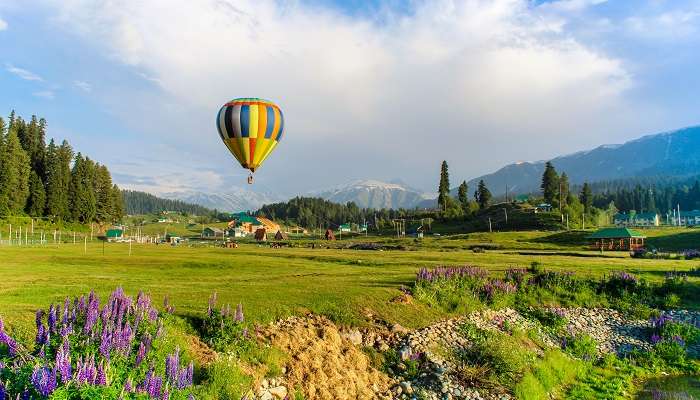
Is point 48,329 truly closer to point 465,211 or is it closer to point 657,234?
point 657,234

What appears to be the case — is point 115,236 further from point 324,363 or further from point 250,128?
point 324,363

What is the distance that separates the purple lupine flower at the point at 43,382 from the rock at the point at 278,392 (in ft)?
24.2

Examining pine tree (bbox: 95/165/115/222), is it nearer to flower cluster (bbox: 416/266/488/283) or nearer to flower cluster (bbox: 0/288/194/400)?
flower cluster (bbox: 416/266/488/283)

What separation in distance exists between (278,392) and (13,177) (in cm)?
11795

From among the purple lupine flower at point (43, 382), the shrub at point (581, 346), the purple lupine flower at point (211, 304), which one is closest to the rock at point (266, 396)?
the purple lupine flower at point (211, 304)

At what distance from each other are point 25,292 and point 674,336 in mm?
33934

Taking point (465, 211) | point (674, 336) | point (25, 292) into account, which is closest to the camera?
point (25, 292)

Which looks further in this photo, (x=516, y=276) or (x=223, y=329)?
(x=516, y=276)

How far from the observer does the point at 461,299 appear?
85.0 feet

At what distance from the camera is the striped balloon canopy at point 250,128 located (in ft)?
136

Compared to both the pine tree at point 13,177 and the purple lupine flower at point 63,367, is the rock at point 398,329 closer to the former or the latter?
the purple lupine flower at point 63,367

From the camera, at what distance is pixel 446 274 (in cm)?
2906

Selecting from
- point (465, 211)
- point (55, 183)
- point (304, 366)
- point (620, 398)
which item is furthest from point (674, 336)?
point (465, 211)

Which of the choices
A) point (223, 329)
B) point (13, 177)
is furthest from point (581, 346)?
point (13, 177)
